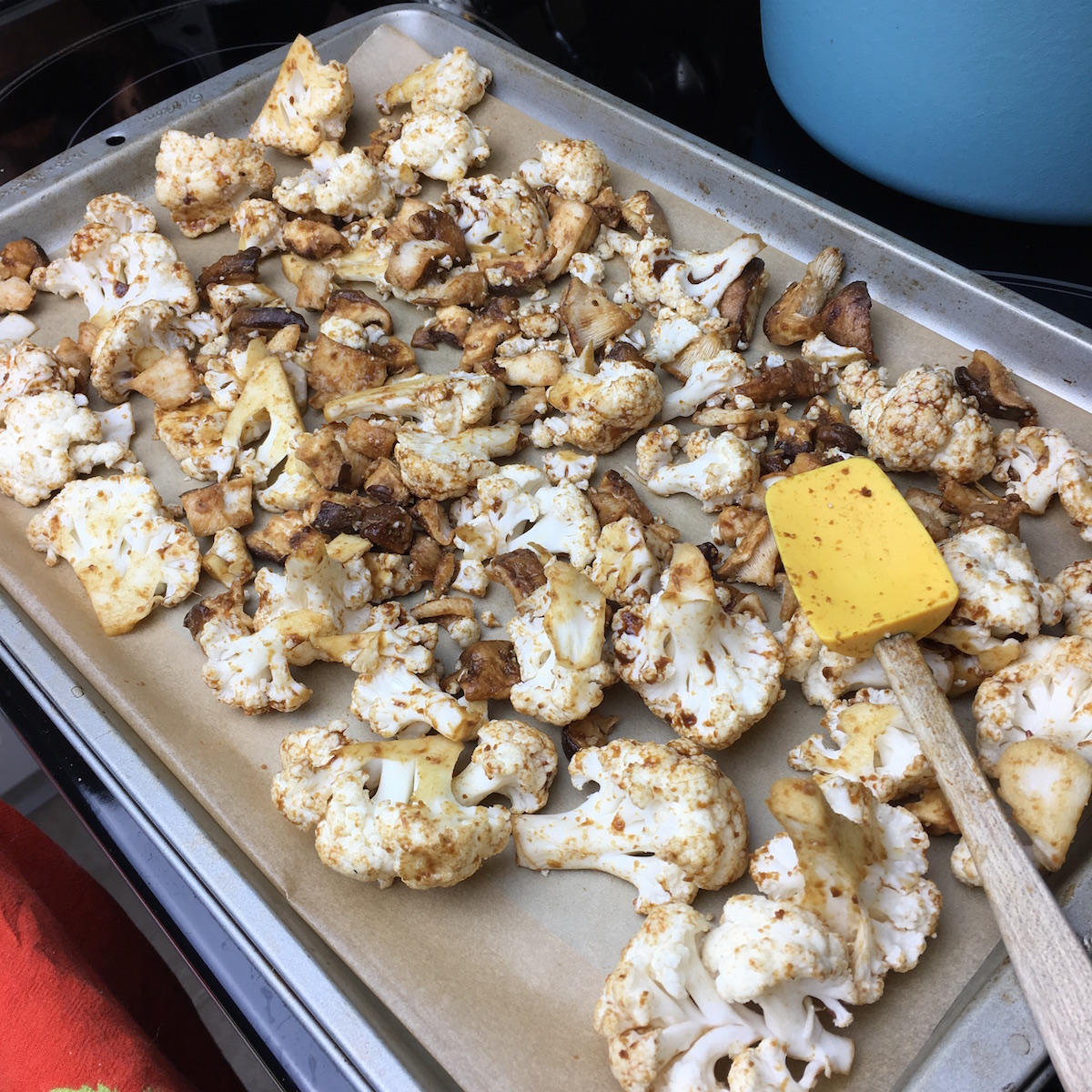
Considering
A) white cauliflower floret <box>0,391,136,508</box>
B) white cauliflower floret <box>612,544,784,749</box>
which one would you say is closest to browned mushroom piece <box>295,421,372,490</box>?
white cauliflower floret <box>0,391,136,508</box>

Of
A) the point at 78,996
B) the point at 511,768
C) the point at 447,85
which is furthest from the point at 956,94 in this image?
the point at 78,996

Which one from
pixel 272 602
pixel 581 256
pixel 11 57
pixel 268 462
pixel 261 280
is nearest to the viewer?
pixel 272 602

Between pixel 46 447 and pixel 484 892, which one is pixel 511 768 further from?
pixel 46 447

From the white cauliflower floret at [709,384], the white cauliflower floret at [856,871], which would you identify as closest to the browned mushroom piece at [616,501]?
the white cauliflower floret at [709,384]

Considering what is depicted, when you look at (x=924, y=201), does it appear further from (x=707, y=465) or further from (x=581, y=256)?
(x=707, y=465)

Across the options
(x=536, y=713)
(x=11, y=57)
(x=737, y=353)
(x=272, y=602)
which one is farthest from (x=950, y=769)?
(x=11, y=57)

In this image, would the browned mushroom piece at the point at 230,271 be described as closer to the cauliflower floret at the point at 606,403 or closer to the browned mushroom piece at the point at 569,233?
the browned mushroom piece at the point at 569,233
